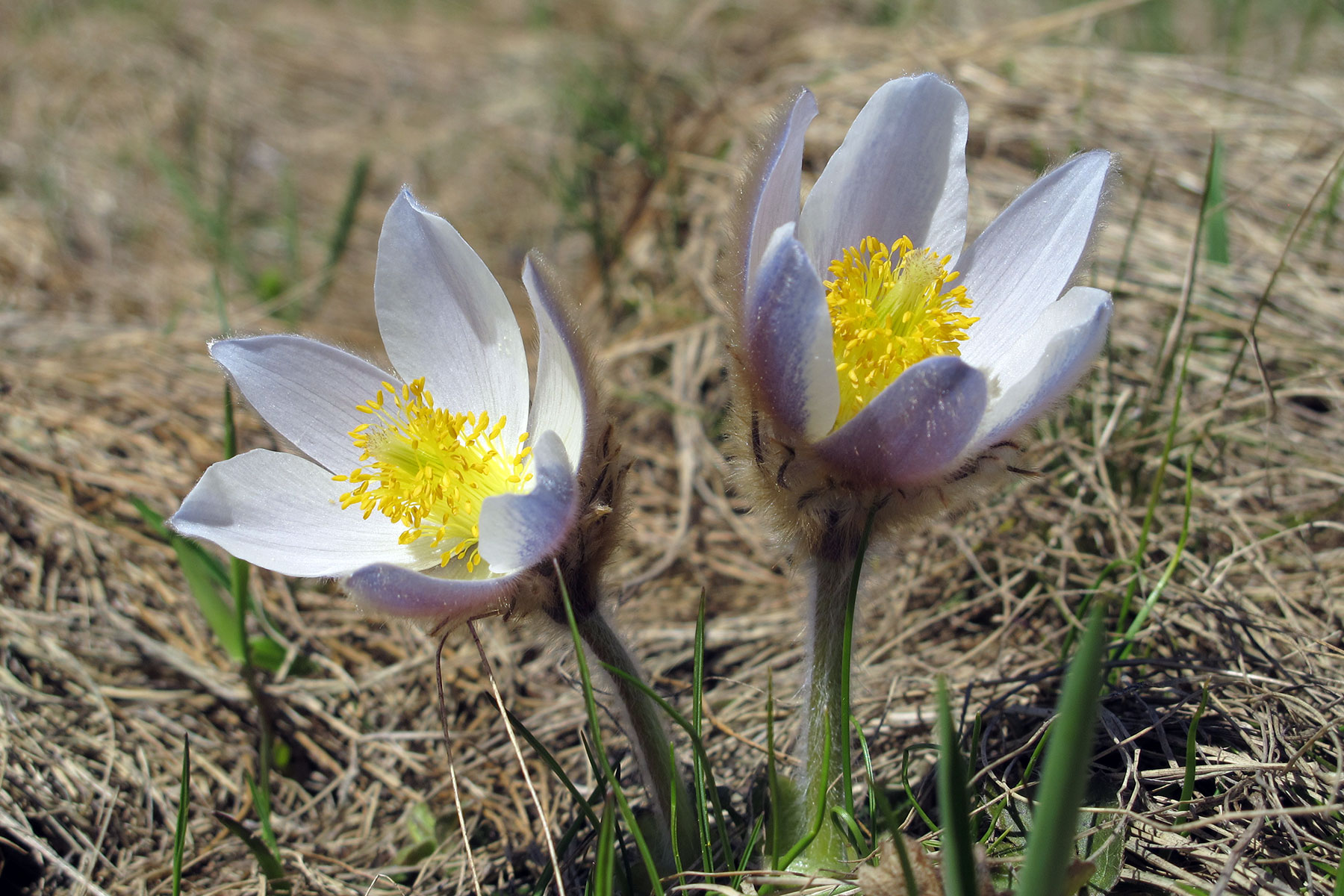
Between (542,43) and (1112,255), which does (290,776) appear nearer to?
(1112,255)

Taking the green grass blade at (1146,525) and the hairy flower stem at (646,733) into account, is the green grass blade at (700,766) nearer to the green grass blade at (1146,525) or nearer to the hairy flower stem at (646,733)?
the hairy flower stem at (646,733)

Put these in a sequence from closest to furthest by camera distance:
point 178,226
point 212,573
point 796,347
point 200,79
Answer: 1. point 796,347
2. point 212,573
3. point 178,226
4. point 200,79

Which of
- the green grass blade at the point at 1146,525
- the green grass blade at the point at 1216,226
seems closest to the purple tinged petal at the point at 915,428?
the green grass blade at the point at 1146,525

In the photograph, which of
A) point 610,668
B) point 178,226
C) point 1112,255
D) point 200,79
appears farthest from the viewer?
point 200,79

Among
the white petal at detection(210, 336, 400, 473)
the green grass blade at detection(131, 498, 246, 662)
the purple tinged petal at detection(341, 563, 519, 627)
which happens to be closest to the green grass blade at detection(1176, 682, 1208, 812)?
the purple tinged petal at detection(341, 563, 519, 627)

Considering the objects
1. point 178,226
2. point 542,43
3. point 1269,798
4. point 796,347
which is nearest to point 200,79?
point 178,226

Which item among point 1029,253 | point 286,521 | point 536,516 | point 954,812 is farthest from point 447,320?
point 954,812

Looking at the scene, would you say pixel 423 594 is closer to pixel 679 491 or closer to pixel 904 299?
pixel 904 299
